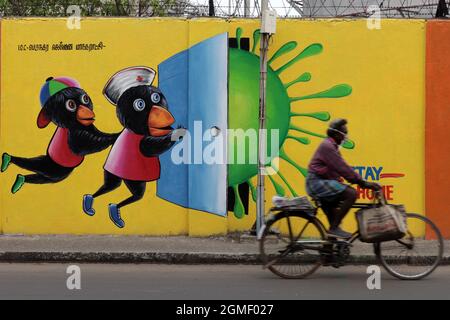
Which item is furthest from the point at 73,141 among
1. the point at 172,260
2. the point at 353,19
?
the point at 353,19

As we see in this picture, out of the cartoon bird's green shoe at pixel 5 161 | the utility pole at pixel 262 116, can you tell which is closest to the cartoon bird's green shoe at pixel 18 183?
the cartoon bird's green shoe at pixel 5 161

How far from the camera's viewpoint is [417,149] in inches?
382

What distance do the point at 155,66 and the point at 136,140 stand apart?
114cm

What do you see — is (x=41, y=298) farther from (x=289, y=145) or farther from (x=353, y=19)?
Answer: (x=353, y=19)

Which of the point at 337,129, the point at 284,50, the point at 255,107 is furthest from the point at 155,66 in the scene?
the point at 337,129

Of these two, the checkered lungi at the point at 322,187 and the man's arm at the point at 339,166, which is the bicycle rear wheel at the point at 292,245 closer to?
the checkered lungi at the point at 322,187

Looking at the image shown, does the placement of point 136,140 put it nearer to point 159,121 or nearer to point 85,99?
point 159,121

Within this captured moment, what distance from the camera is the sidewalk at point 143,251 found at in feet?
28.2

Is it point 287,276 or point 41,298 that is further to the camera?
point 287,276

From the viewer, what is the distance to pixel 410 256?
25.7ft

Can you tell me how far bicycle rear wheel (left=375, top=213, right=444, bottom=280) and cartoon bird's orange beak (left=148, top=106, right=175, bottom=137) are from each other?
3857 millimetres

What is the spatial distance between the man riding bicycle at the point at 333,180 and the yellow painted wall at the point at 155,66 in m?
2.37

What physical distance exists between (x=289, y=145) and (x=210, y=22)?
217cm

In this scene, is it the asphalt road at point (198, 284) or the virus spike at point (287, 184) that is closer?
the asphalt road at point (198, 284)
